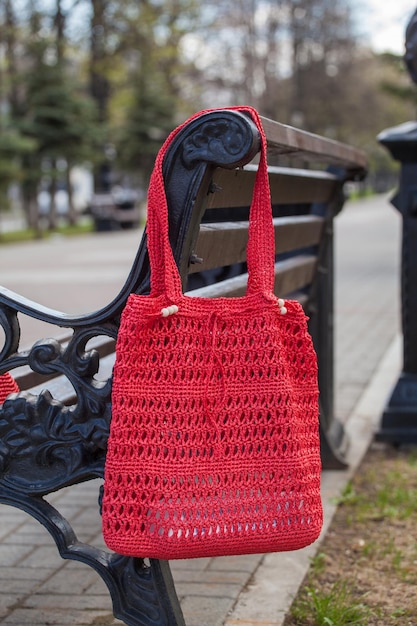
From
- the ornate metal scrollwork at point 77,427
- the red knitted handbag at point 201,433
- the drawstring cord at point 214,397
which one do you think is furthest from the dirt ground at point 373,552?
the drawstring cord at point 214,397

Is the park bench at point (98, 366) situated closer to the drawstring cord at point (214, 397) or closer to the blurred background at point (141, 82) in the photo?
the drawstring cord at point (214, 397)

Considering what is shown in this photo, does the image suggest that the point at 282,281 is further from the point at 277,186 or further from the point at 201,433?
the point at 201,433

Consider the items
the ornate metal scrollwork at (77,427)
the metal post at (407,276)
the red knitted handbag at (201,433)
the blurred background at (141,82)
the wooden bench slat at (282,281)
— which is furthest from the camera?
the blurred background at (141,82)

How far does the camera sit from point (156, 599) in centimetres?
235

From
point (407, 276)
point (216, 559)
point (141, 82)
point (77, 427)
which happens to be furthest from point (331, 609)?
point (141, 82)

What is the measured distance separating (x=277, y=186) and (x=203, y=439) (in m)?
1.32

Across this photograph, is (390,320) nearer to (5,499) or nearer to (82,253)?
(5,499)

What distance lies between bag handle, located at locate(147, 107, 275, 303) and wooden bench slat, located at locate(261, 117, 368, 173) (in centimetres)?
20

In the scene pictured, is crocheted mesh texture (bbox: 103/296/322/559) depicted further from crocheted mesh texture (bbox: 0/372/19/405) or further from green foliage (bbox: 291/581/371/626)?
green foliage (bbox: 291/581/371/626)

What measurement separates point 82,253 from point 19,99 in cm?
1371

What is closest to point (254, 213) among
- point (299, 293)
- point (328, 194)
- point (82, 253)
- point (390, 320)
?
point (299, 293)

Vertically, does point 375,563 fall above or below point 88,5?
below

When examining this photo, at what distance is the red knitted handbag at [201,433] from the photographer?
2.07 metres

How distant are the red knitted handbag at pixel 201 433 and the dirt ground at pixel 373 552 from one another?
0.86 metres
